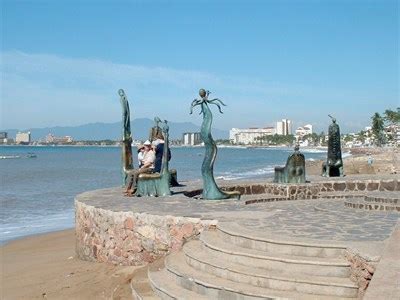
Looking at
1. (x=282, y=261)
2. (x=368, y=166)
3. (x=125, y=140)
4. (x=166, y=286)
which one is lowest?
(x=368, y=166)

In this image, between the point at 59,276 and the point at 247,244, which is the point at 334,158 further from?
the point at 247,244

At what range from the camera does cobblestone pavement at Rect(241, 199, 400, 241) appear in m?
7.29

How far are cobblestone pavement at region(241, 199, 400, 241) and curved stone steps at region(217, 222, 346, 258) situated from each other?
0.60 metres

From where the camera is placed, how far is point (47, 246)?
14516mm

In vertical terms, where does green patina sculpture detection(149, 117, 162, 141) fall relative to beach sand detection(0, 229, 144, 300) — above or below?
above

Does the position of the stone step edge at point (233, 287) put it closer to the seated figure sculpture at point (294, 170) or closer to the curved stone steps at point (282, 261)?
the curved stone steps at point (282, 261)

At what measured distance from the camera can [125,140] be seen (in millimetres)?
14508

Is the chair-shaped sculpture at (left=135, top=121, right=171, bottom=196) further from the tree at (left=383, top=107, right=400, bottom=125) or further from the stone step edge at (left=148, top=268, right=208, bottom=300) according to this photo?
the tree at (left=383, top=107, right=400, bottom=125)

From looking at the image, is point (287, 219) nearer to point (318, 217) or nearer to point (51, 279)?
point (318, 217)

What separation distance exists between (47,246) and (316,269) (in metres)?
10.3

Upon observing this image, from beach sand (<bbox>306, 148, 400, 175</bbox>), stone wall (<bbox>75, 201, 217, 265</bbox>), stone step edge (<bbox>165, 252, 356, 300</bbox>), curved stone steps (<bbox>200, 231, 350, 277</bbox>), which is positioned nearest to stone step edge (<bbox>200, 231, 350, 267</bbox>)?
curved stone steps (<bbox>200, 231, 350, 277</bbox>)

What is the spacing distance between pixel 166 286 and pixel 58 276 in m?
4.16

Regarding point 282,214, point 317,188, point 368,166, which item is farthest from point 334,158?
point 368,166

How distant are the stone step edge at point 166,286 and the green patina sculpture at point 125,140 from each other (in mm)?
7224
